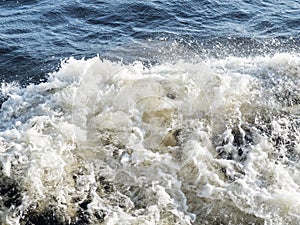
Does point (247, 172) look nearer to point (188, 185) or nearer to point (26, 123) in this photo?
point (188, 185)

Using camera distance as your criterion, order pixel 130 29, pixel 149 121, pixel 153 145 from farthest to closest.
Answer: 1. pixel 130 29
2. pixel 149 121
3. pixel 153 145

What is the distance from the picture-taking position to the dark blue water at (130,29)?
462 inches

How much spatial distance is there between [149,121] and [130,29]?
5.46 meters

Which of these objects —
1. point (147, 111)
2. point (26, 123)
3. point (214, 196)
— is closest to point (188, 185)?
point (214, 196)

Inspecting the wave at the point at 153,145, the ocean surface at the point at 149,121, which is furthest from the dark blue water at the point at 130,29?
the wave at the point at 153,145

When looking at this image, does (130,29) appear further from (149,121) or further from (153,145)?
(153,145)

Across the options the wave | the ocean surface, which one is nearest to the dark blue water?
the ocean surface

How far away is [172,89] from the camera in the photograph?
9.49m

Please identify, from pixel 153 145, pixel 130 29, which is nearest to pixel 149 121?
pixel 153 145

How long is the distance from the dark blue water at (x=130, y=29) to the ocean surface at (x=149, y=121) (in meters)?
0.06

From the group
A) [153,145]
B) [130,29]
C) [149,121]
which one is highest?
[130,29]

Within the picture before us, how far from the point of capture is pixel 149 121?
8547mm

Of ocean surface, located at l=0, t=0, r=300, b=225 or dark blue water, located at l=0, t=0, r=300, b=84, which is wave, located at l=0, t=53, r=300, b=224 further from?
dark blue water, located at l=0, t=0, r=300, b=84

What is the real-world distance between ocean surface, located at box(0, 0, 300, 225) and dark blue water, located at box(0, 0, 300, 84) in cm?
6
